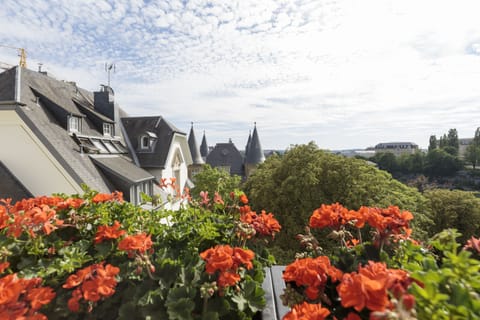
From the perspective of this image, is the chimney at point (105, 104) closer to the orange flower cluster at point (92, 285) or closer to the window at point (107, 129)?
the window at point (107, 129)

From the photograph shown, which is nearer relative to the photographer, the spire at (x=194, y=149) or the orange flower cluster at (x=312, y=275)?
the orange flower cluster at (x=312, y=275)

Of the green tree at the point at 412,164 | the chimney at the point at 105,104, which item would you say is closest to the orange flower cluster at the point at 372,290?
the chimney at the point at 105,104

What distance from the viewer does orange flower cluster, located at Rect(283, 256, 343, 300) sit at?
1.17m

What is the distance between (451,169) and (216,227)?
82898mm

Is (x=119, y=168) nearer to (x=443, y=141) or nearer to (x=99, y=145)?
(x=99, y=145)

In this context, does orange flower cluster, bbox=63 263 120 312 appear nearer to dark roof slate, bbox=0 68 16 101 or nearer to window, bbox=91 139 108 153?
dark roof slate, bbox=0 68 16 101

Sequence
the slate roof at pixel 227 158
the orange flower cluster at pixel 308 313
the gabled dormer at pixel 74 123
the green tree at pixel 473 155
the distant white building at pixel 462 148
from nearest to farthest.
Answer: the orange flower cluster at pixel 308 313, the gabled dormer at pixel 74 123, the slate roof at pixel 227 158, the green tree at pixel 473 155, the distant white building at pixel 462 148

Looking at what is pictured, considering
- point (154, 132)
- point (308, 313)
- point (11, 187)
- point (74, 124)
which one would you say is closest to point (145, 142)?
point (154, 132)

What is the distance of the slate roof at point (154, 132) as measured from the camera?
16.5 meters

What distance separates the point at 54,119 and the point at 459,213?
79.3ft

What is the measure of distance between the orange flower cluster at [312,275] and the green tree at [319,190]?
25.7 ft

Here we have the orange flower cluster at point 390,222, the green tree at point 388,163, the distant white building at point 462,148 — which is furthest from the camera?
the distant white building at point 462,148

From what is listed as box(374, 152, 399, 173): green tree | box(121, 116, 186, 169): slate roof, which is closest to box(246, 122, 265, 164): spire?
box(121, 116, 186, 169): slate roof

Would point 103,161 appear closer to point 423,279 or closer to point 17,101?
point 17,101
